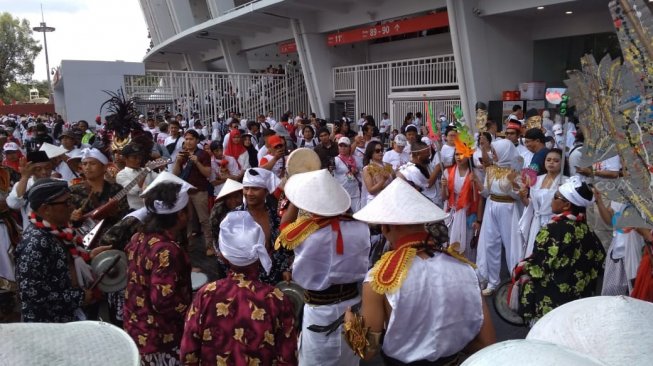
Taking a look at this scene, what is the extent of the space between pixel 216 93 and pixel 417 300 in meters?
19.4

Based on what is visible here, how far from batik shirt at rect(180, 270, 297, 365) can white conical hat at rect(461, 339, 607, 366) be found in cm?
146

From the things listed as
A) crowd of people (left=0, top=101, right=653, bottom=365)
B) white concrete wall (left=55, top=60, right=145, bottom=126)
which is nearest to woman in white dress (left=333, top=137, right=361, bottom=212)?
crowd of people (left=0, top=101, right=653, bottom=365)

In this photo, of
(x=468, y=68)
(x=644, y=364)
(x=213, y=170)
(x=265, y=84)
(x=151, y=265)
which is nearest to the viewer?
(x=644, y=364)

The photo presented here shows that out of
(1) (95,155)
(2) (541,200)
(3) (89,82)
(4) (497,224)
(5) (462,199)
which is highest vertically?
(3) (89,82)

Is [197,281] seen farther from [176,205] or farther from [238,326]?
[238,326]

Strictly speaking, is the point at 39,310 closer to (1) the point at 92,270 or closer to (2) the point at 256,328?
(1) the point at 92,270

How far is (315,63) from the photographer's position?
20438 millimetres

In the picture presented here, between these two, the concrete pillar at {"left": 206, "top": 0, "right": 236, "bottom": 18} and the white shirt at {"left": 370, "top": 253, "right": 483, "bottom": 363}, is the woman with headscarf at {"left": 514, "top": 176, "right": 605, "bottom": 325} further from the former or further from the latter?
the concrete pillar at {"left": 206, "top": 0, "right": 236, "bottom": 18}

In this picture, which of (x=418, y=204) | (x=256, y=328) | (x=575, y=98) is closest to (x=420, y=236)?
(x=418, y=204)

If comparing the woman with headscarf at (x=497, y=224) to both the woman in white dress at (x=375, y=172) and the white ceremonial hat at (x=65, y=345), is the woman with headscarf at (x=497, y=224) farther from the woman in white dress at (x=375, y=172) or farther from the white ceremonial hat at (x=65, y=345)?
the white ceremonial hat at (x=65, y=345)

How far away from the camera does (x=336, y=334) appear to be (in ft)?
10.4

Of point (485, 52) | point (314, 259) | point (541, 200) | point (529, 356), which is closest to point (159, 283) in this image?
point (314, 259)

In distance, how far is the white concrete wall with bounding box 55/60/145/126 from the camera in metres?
16.5

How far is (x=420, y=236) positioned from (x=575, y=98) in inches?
54.3
